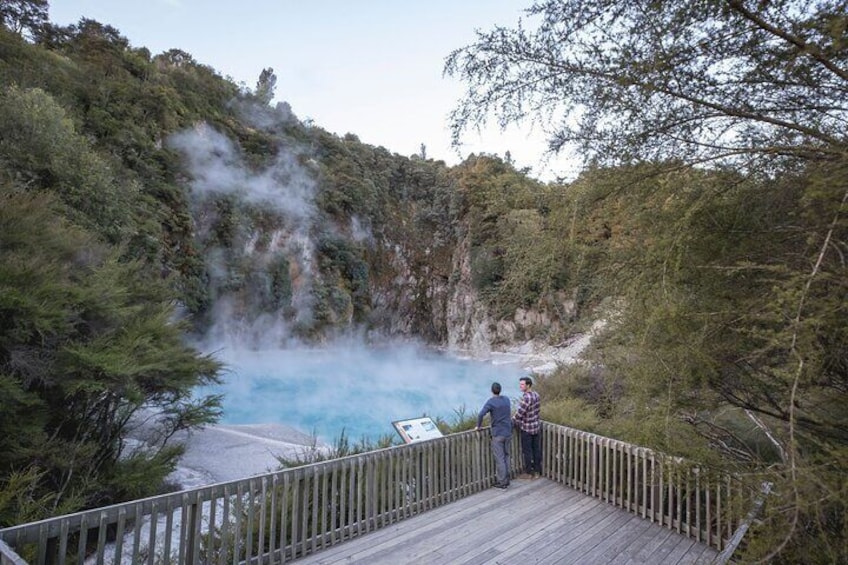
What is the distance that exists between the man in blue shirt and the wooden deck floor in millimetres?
349

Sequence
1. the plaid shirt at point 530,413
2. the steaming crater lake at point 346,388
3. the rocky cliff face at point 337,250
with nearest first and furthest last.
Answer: the plaid shirt at point 530,413, the steaming crater lake at point 346,388, the rocky cliff face at point 337,250

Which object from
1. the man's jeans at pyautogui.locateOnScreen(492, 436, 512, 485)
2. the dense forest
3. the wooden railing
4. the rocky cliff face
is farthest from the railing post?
the rocky cliff face

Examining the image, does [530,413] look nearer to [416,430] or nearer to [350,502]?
[416,430]

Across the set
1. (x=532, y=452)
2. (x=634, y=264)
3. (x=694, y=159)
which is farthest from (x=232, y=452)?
(x=694, y=159)

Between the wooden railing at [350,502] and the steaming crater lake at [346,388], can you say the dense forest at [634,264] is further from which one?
the steaming crater lake at [346,388]

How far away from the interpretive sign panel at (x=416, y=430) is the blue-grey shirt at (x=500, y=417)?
60cm

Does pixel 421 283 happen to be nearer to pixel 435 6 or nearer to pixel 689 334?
pixel 435 6

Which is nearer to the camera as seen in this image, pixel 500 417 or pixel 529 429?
pixel 500 417

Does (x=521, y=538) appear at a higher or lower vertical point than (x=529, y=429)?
lower

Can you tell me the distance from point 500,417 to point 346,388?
44.1 feet

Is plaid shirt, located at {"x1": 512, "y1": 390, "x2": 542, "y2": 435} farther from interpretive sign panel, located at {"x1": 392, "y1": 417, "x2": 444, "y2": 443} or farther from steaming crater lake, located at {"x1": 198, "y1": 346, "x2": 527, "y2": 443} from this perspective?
steaming crater lake, located at {"x1": 198, "y1": 346, "x2": 527, "y2": 443}

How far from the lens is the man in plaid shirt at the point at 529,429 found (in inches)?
220

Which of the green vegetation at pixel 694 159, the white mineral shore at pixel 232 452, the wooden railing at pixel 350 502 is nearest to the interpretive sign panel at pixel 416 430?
the wooden railing at pixel 350 502

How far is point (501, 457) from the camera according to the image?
5.28 meters
